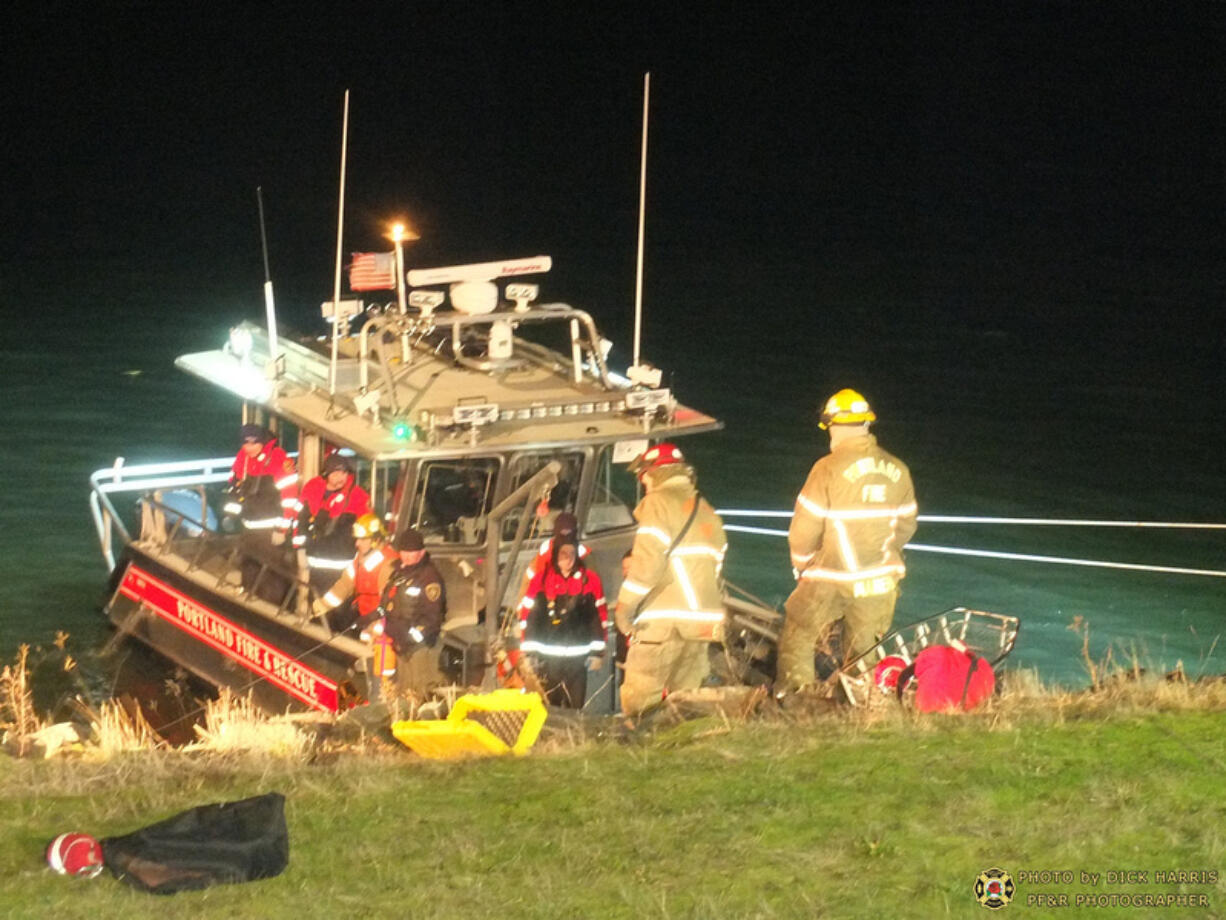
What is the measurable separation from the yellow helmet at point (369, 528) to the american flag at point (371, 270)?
1.37 meters

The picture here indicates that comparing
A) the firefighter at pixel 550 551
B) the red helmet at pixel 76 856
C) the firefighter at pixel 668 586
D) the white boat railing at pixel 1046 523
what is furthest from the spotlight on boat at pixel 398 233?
the red helmet at pixel 76 856

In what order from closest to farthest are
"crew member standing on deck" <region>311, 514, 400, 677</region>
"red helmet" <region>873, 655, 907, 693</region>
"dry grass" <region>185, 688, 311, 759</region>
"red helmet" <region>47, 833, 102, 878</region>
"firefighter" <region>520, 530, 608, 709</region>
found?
"red helmet" <region>47, 833, 102, 878</region>
"dry grass" <region>185, 688, 311, 759</region>
"red helmet" <region>873, 655, 907, 693</region>
"firefighter" <region>520, 530, 608, 709</region>
"crew member standing on deck" <region>311, 514, 400, 677</region>

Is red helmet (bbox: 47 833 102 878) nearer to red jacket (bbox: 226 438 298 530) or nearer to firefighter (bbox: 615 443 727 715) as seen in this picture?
firefighter (bbox: 615 443 727 715)

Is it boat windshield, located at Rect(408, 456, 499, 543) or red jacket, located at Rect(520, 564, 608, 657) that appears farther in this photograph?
boat windshield, located at Rect(408, 456, 499, 543)

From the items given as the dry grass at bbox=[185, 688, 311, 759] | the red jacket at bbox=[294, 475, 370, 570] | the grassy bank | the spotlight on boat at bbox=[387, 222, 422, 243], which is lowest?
the dry grass at bbox=[185, 688, 311, 759]

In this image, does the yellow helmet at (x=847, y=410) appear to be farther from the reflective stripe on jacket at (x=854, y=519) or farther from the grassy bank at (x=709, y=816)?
the grassy bank at (x=709, y=816)

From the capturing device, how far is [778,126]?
47.3 meters

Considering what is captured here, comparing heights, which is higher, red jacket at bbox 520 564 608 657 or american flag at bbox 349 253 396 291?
american flag at bbox 349 253 396 291

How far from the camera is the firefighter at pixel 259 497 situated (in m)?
11.9

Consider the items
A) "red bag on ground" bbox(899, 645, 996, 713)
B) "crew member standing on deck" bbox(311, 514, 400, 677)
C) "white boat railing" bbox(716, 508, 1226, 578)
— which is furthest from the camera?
"white boat railing" bbox(716, 508, 1226, 578)

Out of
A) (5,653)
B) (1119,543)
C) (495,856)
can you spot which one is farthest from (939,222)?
(495,856)

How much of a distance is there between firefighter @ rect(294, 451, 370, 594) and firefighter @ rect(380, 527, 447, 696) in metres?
1.00

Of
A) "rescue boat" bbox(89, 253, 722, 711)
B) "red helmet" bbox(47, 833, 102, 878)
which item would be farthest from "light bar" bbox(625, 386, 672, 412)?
"red helmet" bbox(47, 833, 102, 878)

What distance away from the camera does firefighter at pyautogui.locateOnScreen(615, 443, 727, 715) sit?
30.2ft
